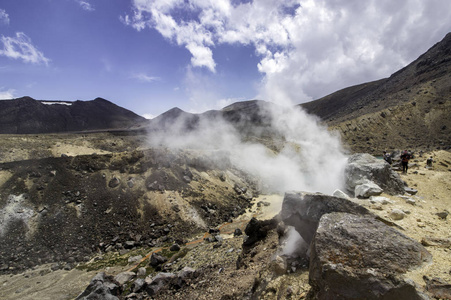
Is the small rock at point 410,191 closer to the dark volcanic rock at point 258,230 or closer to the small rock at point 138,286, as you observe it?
the dark volcanic rock at point 258,230

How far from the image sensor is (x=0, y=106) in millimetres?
77875

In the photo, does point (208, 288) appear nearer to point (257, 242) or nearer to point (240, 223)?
point (257, 242)

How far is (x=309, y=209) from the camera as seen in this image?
5719 mm

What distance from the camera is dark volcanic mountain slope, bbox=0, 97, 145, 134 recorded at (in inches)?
2936

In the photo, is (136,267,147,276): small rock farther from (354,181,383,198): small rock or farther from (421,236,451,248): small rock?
(354,181,383,198): small rock

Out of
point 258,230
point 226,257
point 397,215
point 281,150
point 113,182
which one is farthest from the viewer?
point 281,150

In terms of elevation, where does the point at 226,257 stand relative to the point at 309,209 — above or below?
below

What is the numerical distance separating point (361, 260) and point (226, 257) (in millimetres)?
7929

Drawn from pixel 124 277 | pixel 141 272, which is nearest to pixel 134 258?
pixel 141 272

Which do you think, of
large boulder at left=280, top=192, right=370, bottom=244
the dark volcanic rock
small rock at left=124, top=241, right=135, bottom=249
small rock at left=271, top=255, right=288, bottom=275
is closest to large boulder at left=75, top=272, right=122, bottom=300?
small rock at left=124, top=241, right=135, bottom=249

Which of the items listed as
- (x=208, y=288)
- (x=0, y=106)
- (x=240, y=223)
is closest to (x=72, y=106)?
(x=0, y=106)

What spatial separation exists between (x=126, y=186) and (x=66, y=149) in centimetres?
1990

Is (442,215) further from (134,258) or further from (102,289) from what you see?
(134,258)

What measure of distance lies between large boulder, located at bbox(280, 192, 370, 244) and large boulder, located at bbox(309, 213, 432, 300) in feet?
2.64
